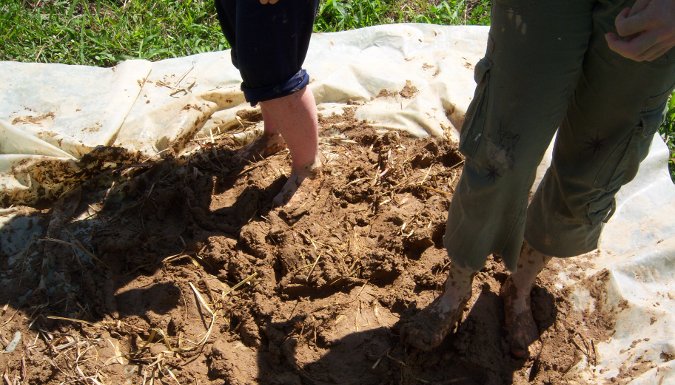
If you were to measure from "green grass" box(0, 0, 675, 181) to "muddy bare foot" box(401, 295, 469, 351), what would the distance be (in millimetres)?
2081

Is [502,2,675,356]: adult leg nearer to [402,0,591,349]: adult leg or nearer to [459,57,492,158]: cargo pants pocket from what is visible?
[402,0,591,349]: adult leg

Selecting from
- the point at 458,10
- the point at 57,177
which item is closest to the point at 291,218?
the point at 57,177

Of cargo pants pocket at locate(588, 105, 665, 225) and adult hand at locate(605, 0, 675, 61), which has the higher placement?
adult hand at locate(605, 0, 675, 61)

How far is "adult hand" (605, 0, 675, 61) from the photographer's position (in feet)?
4.79

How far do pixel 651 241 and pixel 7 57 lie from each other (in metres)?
3.12

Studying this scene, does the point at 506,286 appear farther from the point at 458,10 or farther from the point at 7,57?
the point at 7,57

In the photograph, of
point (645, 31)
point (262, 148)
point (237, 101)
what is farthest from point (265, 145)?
point (645, 31)

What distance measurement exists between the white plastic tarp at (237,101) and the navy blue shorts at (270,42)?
0.74 m

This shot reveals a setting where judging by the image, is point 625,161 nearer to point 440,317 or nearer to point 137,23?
point 440,317

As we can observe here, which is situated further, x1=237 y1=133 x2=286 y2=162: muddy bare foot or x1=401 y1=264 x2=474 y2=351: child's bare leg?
x1=237 y1=133 x2=286 y2=162: muddy bare foot

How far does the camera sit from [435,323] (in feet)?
7.27

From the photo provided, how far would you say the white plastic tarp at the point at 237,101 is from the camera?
9.17 feet

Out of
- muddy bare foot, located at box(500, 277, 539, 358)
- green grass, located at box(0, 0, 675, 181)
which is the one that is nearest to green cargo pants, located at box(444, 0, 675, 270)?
muddy bare foot, located at box(500, 277, 539, 358)

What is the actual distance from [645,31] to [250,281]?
1563mm
